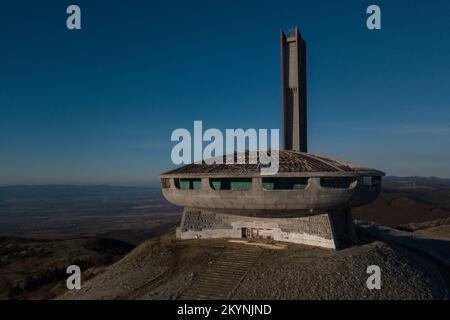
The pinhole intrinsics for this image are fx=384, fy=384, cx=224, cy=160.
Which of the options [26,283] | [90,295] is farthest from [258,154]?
[26,283]

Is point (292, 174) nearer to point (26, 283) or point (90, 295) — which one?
point (90, 295)

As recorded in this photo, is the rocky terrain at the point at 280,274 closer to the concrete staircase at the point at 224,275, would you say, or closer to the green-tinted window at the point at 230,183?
the concrete staircase at the point at 224,275

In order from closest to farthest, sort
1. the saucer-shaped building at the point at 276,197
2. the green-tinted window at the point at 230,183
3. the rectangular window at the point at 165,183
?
the saucer-shaped building at the point at 276,197 → the green-tinted window at the point at 230,183 → the rectangular window at the point at 165,183

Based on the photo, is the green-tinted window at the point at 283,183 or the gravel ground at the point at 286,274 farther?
the green-tinted window at the point at 283,183

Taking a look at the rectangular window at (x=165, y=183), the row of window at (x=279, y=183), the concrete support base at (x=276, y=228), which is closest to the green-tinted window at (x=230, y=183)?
the row of window at (x=279, y=183)
